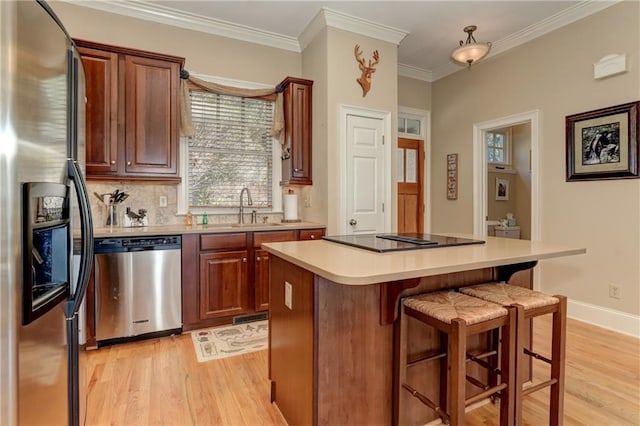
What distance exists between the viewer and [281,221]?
13.0ft

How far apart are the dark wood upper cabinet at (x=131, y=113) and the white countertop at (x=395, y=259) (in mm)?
1861

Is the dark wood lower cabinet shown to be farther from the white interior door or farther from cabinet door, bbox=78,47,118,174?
cabinet door, bbox=78,47,118,174

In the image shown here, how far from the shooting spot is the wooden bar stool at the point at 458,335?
1.33 metres

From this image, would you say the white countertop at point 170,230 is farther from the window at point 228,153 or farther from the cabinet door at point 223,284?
the window at point 228,153

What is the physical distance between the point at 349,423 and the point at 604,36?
154 inches

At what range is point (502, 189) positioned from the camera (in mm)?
5969

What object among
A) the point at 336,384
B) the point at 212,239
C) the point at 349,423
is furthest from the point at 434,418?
the point at 212,239

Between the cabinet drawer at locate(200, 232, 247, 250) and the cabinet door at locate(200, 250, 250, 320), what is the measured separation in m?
0.06

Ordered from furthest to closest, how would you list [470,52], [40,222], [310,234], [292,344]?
[310,234]
[470,52]
[292,344]
[40,222]

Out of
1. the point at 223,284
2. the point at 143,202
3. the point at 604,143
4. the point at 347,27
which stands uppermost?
the point at 347,27

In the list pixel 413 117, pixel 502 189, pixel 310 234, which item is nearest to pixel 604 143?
pixel 413 117

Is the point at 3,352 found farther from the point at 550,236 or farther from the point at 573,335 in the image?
the point at 550,236

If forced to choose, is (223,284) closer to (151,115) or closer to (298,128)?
(151,115)

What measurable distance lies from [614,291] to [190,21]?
4861mm
